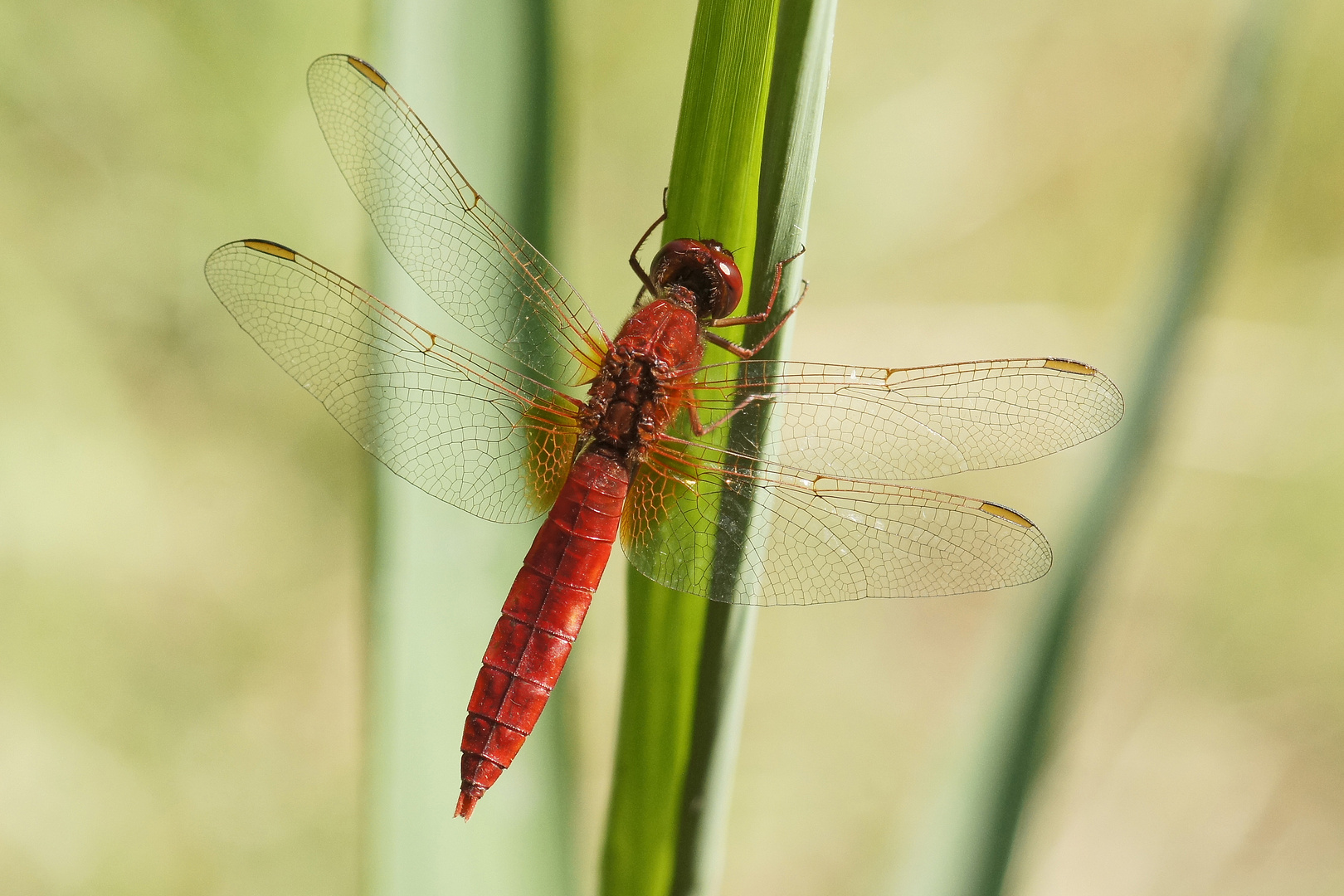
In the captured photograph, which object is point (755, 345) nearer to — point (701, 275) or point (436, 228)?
point (701, 275)

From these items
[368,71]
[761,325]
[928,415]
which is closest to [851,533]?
[928,415]

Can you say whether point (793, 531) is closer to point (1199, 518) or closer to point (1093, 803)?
point (1093, 803)

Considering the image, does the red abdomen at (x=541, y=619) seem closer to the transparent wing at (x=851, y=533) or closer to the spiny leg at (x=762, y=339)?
the transparent wing at (x=851, y=533)

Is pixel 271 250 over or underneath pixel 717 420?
over

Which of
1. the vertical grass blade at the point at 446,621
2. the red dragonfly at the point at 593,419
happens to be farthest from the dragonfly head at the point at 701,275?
the vertical grass blade at the point at 446,621

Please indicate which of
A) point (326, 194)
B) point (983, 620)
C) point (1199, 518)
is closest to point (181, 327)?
point (326, 194)

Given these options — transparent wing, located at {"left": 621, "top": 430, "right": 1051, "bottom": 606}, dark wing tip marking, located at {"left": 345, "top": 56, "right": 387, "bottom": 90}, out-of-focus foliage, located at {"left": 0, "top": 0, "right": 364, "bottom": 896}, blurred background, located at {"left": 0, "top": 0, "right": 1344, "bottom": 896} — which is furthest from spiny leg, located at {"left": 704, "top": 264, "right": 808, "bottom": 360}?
out-of-focus foliage, located at {"left": 0, "top": 0, "right": 364, "bottom": 896}

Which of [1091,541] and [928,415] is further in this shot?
[928,415]

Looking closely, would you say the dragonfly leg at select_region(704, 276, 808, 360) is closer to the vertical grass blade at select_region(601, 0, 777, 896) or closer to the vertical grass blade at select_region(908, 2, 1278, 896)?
the vertical grass blade at select_region(601, 0, 777, 896)
